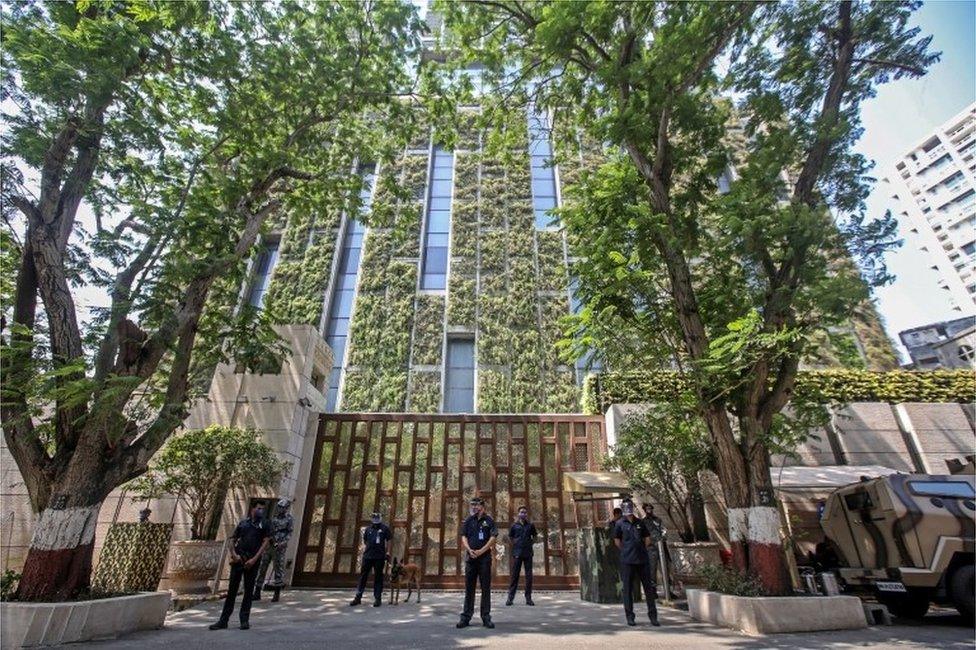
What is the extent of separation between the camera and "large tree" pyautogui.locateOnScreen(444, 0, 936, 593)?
6.58 metres

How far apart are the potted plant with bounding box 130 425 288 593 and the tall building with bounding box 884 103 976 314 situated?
69916mm

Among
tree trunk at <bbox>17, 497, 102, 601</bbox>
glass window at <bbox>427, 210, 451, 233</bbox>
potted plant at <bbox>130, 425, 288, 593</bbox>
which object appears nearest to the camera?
tree trunk at <bbox>17, 497, 102, 601</bbox>

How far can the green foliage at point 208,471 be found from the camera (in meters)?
8.77

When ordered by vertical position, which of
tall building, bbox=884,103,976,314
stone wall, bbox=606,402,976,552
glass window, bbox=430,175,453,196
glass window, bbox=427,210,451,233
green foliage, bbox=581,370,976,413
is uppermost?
tall building, bbox=884,103,976,314

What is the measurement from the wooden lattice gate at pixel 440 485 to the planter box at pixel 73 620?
4.78 meters

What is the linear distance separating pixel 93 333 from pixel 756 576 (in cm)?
994

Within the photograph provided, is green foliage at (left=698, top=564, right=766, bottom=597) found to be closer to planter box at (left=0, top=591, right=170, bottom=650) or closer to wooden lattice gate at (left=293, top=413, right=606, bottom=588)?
wooden lattice gate at (left=293, top=413, right=606, bottom=588)

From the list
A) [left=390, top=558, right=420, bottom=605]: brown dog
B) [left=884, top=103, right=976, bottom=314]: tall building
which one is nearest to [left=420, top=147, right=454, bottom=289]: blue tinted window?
[left=390, top=558, right=420, bottom=605]: brown dog

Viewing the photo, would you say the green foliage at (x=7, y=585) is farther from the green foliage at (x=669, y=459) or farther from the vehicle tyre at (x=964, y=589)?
the vehicle tyre at (x=964, y=589)

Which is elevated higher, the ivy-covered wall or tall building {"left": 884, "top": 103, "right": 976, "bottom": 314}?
tall building {"left": 884, "top": 103, "right": 976, "bottom": 314}

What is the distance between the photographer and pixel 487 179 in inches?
857

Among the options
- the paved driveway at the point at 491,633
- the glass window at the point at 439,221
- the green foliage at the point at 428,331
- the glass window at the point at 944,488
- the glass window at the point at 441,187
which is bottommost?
the paved driveway at the point at 491,633

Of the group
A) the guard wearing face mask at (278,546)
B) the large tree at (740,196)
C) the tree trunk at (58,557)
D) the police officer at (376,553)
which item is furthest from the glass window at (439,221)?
the tree trunk at (58,557)

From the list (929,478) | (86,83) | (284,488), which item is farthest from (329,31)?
(929,478)
